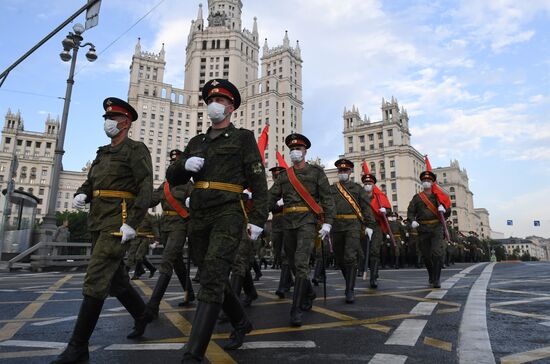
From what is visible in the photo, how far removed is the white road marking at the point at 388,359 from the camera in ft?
9.44

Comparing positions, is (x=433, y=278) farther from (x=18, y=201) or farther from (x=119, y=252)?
(x=18, y=201)

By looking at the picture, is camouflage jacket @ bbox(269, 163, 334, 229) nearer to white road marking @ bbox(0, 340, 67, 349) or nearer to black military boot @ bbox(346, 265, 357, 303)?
black military boot @ bbox(346, 265, 357, 303)

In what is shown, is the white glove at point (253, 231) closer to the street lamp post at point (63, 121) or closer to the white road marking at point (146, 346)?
the white road marking at point (146, 346)

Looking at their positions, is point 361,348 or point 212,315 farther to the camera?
point 361,348

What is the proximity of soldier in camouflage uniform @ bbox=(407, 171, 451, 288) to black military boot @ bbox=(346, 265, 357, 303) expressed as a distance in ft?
9.28

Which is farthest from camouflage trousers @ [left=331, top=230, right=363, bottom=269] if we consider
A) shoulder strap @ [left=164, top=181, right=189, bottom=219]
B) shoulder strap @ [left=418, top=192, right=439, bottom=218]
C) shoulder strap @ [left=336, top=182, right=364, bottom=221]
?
shoulder strap @ [left=418, top=192, right=439, bottom=218]

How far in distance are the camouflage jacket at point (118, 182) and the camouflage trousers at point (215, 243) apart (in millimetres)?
745

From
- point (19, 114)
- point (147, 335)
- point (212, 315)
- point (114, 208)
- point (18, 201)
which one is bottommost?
point (147, 335)

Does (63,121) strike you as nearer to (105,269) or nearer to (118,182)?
(118,182)

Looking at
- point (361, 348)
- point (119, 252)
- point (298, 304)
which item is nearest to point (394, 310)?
point (298, 304)

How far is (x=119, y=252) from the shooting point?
3697 mm

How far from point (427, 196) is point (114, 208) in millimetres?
7624

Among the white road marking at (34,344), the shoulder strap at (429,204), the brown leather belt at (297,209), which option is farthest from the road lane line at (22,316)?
the shoulder strap at (429,204)

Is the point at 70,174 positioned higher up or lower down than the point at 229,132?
higher up
